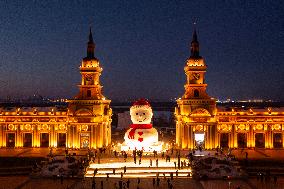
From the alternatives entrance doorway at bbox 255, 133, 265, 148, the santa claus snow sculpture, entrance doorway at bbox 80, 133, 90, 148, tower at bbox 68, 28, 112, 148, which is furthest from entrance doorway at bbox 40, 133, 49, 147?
entrance doorway at bbox 255, 133, 265, 148

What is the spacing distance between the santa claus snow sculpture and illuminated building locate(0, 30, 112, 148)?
5.76 metres

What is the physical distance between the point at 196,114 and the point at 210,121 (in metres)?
2.00

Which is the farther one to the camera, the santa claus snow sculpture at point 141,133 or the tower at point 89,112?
the tower at point 89,112

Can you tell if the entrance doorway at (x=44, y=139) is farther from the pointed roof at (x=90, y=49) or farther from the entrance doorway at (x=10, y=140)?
the pointed roof at (x=90, y=49)

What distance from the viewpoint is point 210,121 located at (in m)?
59.9

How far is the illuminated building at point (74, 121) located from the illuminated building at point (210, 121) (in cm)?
1039

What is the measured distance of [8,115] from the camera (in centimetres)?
6456

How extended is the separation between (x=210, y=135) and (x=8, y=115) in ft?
90.2

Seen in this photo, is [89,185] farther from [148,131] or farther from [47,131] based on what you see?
[47,131]

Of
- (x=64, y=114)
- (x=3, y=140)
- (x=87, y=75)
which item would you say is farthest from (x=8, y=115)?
(x=87, y=75)

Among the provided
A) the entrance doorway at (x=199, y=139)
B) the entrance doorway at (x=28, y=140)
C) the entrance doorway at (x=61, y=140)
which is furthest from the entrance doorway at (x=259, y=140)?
the entrance doorway at (x=28, y=140)

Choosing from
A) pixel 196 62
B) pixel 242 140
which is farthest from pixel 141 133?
pixel 242 140

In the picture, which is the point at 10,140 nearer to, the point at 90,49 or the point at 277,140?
the point at 90,49

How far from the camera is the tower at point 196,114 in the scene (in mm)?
59844
